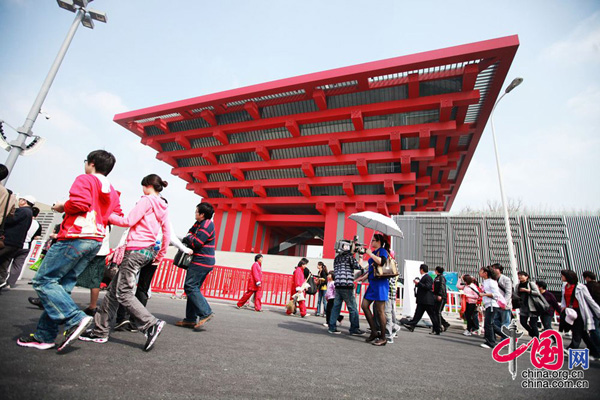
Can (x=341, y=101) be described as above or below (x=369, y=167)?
above

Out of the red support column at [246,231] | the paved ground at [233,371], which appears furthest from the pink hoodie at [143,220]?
the red support column at [246,231]

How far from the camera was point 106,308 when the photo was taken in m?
2.79

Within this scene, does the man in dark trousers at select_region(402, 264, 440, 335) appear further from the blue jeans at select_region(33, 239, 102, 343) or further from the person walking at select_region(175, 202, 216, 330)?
the blue jeans at select_region(33, 239, 102, 343)

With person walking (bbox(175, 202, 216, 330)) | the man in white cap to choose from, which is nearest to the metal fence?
person walking (bbox(175, 202, 216, 330))

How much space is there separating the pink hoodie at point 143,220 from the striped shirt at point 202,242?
735 mm

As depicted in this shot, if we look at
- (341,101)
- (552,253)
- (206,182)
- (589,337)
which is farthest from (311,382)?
(206,182)

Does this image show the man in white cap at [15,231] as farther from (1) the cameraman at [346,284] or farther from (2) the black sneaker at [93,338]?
(1) the cameraman at [346,284]

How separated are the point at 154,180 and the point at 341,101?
49.6 ft

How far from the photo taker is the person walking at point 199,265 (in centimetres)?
374

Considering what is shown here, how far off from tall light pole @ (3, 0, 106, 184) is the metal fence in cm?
1665

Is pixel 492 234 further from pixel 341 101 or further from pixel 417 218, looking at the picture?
pixel 341 101

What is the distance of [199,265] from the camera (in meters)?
3.83

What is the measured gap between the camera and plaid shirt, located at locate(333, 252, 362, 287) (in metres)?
4.82

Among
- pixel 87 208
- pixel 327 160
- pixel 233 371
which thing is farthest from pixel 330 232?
pixel 87 208
